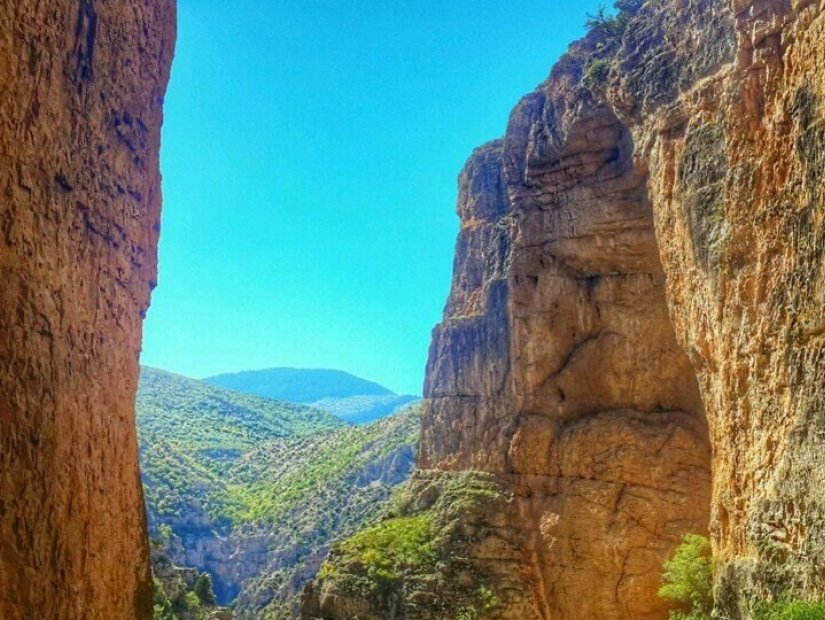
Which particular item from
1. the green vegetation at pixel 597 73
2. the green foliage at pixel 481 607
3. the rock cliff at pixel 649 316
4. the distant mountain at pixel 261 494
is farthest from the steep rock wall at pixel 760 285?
the distant mountain at pixel 261 494

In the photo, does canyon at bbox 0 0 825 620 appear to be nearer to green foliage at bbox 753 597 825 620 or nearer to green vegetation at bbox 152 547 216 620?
green foliage at bbox 753 597 825 620

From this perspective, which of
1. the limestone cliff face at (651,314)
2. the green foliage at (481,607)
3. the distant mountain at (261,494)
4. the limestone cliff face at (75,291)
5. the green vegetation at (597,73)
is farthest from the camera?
the distant mountain at (261,494)

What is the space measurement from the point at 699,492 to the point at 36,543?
31524mm

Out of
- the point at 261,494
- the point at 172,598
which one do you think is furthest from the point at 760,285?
the point at 261,494

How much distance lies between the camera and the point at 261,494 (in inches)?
4417

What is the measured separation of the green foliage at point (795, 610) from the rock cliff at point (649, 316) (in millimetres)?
709

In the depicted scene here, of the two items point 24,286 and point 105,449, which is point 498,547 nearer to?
point 105,449

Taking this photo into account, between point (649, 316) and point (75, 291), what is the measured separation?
104 ft

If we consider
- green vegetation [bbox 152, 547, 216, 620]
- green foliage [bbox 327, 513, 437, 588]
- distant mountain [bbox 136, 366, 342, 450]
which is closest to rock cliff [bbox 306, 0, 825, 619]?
green foliage [bbox 327, 513, 437, 588]

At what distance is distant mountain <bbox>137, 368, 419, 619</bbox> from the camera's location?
3228 inches

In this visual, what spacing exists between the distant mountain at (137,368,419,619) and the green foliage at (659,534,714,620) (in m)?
41.0

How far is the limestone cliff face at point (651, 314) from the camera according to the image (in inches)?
750

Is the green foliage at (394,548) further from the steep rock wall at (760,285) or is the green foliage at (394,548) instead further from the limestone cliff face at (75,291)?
the limestone cliff face at (75,291)

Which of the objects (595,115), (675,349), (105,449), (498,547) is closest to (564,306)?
(675,349)
